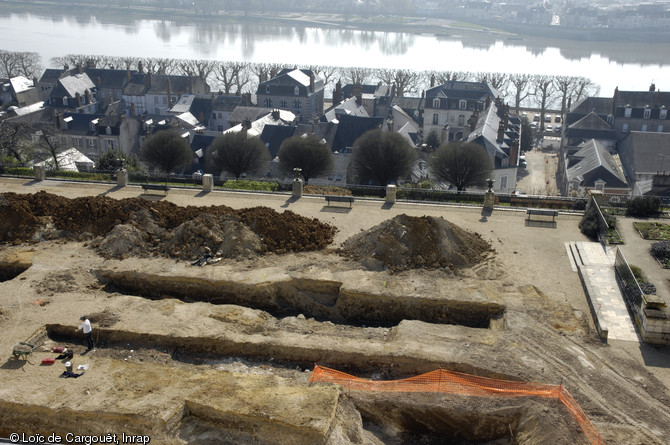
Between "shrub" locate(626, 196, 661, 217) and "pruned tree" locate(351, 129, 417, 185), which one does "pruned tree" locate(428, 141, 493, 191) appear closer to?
"pruned tree" locate(351, 129, 417, 185)

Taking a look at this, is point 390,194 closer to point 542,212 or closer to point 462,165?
point 542,212

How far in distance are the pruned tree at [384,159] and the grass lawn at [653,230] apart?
16.0 metres

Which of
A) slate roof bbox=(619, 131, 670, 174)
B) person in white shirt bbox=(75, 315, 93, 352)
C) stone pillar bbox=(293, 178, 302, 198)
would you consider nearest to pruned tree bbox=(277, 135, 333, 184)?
stone pillar bbox=(293, 178, 302, 198)

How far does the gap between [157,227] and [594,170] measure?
32.9 metres

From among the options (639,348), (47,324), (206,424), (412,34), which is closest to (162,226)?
(47,324)

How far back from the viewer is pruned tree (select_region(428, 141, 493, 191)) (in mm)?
35719

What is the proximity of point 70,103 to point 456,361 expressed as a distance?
70319 millimetres

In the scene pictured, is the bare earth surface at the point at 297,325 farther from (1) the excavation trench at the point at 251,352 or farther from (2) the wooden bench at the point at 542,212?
(2) the wooden bench at the point at 542,212

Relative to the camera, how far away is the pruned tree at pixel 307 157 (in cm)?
3931

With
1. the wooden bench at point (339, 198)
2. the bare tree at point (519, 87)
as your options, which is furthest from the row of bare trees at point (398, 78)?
the wooden bench at point (339, 198)

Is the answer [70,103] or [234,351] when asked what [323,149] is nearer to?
[234,351]

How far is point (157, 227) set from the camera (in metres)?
23.5

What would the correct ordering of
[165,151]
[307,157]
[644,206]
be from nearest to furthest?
1. [644,206]
2. [307,157]
3. [165,151]

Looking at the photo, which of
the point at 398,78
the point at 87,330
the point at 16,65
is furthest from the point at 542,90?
the point at 16,65
